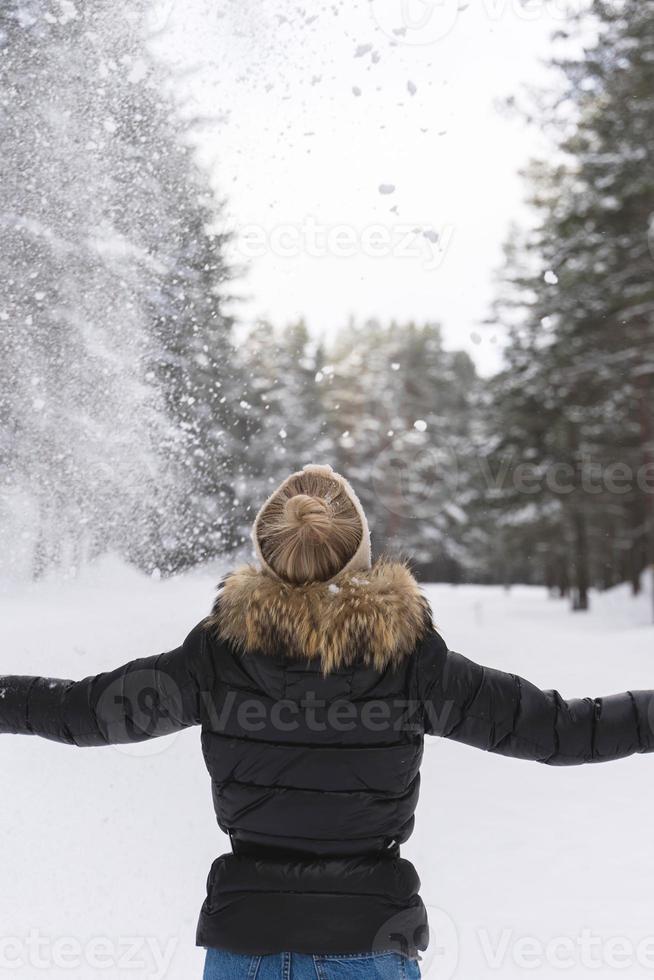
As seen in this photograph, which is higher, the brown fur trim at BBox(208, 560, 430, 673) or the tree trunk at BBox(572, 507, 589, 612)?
the tree trunk at BBox(572, 507, 589, 612)

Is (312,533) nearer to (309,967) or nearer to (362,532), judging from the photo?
(362,532)

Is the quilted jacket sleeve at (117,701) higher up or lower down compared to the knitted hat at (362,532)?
lower down

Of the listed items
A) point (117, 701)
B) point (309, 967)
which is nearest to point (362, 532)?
point (117, 701)

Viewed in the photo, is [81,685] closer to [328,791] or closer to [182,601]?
[328,791]

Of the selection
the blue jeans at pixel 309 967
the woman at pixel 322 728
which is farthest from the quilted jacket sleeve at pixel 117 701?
the blue jeans at pixel 309 967

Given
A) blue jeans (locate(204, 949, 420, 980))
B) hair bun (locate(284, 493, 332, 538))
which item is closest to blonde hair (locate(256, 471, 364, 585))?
hair bun (locate(284, 493, 332, 538))

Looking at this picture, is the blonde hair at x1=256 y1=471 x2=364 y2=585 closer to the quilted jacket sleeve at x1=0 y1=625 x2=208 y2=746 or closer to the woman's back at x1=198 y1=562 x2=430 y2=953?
the woman's back at x1=198 y1=562 x2=430 y2=953

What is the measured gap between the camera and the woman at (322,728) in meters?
1.78

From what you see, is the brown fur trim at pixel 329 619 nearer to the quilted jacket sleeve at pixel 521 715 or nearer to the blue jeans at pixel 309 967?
the quilted jacket sleeve at pixel 521 715

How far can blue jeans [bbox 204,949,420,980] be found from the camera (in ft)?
5.74

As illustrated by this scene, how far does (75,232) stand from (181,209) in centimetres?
104

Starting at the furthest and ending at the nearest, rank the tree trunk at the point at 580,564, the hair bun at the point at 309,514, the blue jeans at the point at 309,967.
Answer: the tree trunk at the point at 580,564
the hair bun at the point at 309,514
the blue jeans at the point at 309,967

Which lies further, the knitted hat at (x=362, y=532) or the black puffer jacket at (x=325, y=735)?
the knitted hat at (x=362, y=532)

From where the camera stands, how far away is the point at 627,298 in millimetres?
16281
